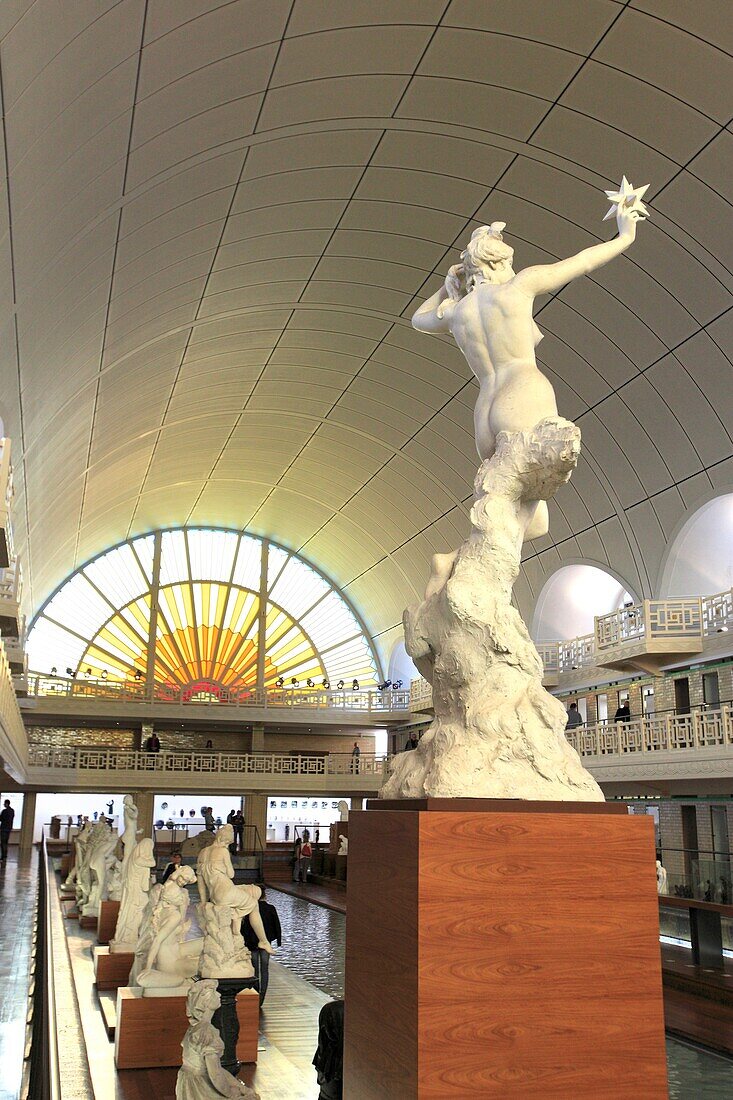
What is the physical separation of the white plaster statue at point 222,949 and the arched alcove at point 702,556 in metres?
17.8

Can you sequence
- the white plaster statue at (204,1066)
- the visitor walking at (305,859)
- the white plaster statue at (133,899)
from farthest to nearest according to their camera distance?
the visitor walking at (305,859)
the white plaster statue at (133,899)
the white plaster statue at (204,1066)

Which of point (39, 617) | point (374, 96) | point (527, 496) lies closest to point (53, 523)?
point (39, 617)

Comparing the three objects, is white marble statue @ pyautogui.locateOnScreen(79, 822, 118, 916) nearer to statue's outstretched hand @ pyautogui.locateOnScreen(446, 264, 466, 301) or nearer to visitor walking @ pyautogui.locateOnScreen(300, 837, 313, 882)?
visitor walking @ pyautogui.locateOnScreen(300, 837, 313, 882)

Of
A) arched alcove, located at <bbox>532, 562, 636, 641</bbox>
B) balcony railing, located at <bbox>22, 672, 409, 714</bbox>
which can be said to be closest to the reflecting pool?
arched alcove, located at <bbox>532, 562, 636, 641</bbox>

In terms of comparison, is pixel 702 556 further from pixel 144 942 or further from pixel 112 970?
pixel 144 942

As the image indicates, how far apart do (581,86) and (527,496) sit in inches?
610

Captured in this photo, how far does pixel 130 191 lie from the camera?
14781mm

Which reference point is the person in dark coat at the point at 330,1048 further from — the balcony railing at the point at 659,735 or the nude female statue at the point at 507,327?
the balcony railing at the point at 659,735

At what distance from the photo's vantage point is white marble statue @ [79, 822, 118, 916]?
19578mm

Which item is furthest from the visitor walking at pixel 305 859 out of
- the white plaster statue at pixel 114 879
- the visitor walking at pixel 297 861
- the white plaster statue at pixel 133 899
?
the white plaster statue at pixel 133 899

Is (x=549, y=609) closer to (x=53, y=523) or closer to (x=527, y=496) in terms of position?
(x=53, y=523)

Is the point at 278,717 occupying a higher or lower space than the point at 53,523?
lower

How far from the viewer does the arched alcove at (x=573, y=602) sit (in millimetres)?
31688

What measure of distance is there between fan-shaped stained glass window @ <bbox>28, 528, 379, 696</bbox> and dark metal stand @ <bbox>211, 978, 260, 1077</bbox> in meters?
38.4
